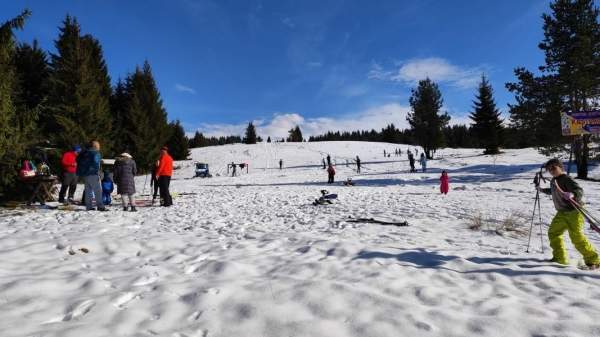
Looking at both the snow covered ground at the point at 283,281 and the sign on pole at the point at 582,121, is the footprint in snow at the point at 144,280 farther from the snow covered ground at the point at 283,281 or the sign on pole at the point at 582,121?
the sign on pole at the point at 582,121

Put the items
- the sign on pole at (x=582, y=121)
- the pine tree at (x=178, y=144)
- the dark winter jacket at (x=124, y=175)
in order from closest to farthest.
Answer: the dark winter jacket at (x=124, y=175) → the sign on pole at (x=582, y=121) → the pine tree at (x=178, y=144)

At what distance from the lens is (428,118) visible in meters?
43.5

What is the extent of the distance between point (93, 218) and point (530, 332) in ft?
30.7

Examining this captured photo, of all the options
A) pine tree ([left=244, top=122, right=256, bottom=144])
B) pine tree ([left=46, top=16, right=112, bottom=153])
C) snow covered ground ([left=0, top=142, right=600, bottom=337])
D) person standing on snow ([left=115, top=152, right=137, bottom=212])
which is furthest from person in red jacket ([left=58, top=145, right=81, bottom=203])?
pine tree ([left=244, top=122, right=256, bottom=144])

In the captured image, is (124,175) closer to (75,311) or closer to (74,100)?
(75,311)

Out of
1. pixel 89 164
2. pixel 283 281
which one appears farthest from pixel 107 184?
pixel 283 281

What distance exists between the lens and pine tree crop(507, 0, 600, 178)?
66.1 ft

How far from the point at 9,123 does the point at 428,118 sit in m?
43.8

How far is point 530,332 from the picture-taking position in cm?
271

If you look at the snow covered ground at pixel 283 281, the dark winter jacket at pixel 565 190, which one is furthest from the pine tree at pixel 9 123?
the dark winter jacket at pixel 565 190

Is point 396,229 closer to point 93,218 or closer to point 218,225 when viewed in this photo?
point 218,225

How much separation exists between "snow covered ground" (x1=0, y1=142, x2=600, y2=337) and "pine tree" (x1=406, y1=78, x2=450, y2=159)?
127ft

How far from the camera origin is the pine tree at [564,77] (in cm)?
2016

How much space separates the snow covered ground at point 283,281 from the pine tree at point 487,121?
1638 inches
